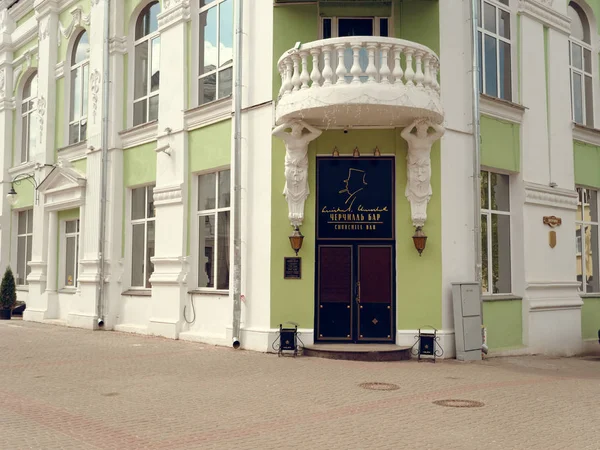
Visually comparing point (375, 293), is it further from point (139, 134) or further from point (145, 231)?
point (139, 134)

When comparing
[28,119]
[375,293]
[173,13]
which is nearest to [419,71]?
[375,293]

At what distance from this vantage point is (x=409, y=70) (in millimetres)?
12156

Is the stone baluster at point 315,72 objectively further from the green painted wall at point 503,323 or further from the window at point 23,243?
the window at point 23,243

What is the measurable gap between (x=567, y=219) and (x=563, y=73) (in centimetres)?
366

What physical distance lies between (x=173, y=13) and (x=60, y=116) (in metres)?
7.21

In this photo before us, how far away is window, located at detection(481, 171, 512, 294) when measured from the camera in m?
14.8

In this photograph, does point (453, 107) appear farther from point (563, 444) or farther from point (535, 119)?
point (563, 444)

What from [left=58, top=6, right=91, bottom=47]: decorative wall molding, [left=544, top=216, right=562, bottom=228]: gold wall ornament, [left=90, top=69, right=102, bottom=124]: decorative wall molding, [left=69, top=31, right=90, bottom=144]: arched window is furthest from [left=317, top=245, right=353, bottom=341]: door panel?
[left=58, top=6, right=91, bottom=47]: decorative wall molding

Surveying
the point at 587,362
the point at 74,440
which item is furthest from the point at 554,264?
the point at 74,440

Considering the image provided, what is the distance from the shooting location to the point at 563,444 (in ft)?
21.6

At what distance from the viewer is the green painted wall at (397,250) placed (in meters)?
13.0

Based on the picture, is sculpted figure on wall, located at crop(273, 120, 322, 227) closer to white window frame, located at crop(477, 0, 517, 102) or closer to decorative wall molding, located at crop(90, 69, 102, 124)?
white window frame, located at crop(477, 0, 517, 102)

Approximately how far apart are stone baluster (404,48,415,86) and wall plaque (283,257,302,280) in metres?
4.02

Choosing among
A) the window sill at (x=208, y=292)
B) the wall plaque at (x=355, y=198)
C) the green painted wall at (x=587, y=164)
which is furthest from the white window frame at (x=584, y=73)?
the window sill at (x=208, y=292)
